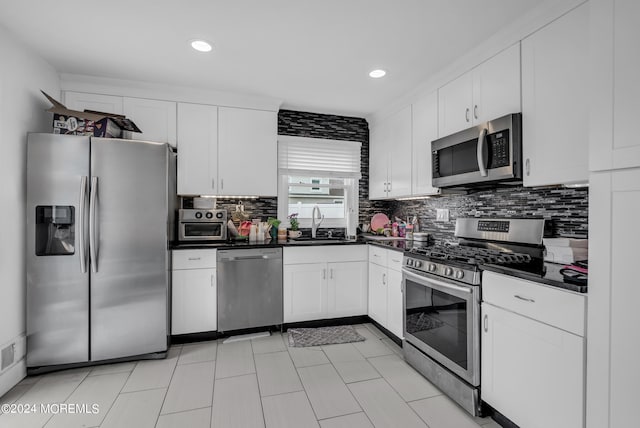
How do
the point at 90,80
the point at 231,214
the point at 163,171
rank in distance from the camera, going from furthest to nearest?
the point at 231,214 < the point at 90,80 < the point at 163,171

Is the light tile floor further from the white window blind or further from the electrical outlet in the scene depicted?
the white window blind

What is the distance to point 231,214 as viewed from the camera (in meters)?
3.63

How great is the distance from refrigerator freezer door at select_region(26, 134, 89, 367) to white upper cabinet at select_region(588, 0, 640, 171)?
10.4ft

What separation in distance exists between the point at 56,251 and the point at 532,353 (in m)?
3.23

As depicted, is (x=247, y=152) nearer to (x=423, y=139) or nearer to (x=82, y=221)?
(x=82, y=221)

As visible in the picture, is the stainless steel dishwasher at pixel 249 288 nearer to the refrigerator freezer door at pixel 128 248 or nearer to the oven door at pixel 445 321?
the refrigerator freezer door at pixel 128 248

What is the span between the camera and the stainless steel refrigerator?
93.6 inches

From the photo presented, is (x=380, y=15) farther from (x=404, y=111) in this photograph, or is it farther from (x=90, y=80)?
(x=90, y=80)

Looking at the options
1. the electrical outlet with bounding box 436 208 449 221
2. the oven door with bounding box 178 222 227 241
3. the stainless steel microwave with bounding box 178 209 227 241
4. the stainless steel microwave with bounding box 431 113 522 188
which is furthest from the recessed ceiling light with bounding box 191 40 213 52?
the electrical outlet with bounding box 436 208 449 221

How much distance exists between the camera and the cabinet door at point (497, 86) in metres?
2.08

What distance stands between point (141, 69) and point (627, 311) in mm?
3550

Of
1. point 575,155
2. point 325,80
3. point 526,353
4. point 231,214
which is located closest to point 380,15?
point 325,80

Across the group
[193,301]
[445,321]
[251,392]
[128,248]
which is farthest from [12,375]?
[445,321]

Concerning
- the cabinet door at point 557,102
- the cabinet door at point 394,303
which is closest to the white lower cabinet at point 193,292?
the cabinet door at point 394,303
